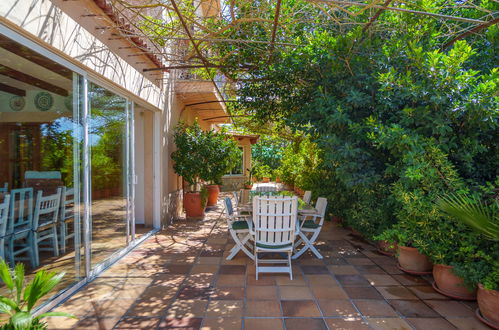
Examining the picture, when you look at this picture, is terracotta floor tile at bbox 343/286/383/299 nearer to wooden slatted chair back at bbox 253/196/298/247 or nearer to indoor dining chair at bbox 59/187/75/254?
wooden slatted chair back at bbox 253/196/298/247

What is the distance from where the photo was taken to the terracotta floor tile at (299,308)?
9.39 ft

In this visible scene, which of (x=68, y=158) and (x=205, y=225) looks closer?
(x=68, y=158)

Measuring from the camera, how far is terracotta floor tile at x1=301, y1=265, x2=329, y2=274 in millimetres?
3959

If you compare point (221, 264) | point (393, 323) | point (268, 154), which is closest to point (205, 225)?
point (221, 264)

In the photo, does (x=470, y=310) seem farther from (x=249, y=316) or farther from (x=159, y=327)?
(x=159, y=327)

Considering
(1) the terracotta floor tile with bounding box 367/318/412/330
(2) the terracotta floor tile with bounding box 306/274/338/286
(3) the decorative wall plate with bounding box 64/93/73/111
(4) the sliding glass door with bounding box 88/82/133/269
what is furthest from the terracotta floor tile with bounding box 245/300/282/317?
(3) the decorative wall plate with bounding box 64/93/73/111

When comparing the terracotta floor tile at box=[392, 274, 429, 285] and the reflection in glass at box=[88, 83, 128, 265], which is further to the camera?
the reflection in glass at box=[88, 83, 128, 265]

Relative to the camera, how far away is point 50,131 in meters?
3.45

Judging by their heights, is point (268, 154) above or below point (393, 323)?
above

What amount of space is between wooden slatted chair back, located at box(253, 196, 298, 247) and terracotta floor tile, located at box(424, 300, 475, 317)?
159cm

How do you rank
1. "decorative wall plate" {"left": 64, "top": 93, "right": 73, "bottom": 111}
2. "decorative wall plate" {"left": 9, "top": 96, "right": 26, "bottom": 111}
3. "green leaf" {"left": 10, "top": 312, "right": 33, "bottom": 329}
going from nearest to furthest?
"green leaf" {"left": 10, "top": 312, "right": 33, "bottom": 329} < "decorative wall plate" {"left": 9, "top": 96, "right": 26, "bottom": 111} < "decorative wall plate" {"left": 64, "top": 93, "right": 73, "bottom": 111}

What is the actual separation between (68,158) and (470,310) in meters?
4.34

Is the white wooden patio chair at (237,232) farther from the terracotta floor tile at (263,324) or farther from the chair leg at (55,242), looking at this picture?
the chair leg at (55,242)

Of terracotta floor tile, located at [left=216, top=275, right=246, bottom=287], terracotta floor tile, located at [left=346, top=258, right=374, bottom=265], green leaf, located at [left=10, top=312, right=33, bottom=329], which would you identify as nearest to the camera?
green leaf, located at [left=10, top=312, right=33, bottom=329]
